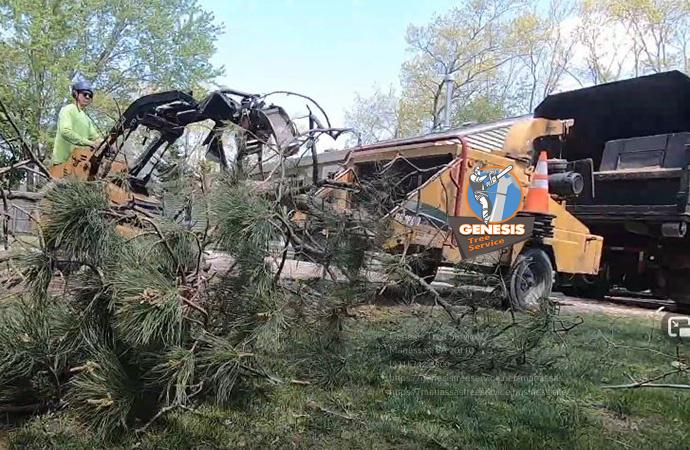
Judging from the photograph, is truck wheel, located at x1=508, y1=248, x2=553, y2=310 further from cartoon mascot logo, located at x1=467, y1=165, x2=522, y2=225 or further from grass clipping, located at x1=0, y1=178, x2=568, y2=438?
grass clipping, located at x1=0, y1=178, x2=568, y2=438

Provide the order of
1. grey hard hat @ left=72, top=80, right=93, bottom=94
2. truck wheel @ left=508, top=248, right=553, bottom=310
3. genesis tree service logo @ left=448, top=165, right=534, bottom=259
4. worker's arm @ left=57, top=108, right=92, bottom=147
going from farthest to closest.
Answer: truck wheel @ left=508, top=248, right=553, bottom=310, genesis tree service logo @ left=448, top=165, right=534, bottom=259, grey hard hat @ left=72, top=80, right=93, bottom=94, worker's arm @ left=57, top=108, right=92, bottom=147

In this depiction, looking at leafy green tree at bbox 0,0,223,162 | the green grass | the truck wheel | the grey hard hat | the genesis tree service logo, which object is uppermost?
leafy green tree at bbox 0,0,223,162

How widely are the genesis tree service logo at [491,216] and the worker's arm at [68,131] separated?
3342mm

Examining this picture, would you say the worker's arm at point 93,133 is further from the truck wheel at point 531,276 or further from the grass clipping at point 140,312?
the truck wheel at point 531,276

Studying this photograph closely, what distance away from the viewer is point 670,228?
6.61 m

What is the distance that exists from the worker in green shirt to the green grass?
231 cm

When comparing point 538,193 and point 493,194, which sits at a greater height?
point 538,193

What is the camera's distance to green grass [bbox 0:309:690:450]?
247 centimetres

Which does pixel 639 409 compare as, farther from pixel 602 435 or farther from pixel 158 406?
pixel 158 406

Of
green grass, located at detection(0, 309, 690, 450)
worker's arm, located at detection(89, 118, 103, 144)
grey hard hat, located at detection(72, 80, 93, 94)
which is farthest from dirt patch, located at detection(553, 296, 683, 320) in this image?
grey hard hat, located at detection(72, 80, 93, 94)

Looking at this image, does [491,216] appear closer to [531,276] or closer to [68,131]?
[531,276]

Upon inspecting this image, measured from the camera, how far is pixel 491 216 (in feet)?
19.5

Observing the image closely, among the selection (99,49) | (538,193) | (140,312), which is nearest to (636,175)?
(538,193)

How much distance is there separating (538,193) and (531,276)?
0.96 m
